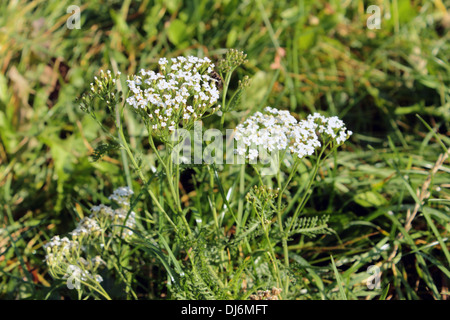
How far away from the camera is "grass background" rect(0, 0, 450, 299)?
227cm

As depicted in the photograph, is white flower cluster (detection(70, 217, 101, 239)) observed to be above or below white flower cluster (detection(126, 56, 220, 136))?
below

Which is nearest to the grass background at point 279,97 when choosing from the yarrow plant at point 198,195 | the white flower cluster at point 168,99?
the yarrow plant at point 198,195

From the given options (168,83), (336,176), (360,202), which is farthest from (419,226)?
(168,83)

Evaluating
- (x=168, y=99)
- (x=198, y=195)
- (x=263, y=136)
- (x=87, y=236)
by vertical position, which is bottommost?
(x=87, y=236)

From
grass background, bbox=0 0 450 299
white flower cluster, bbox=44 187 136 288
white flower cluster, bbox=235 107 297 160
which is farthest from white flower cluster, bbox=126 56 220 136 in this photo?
grass background, bbox=0 0 450 299

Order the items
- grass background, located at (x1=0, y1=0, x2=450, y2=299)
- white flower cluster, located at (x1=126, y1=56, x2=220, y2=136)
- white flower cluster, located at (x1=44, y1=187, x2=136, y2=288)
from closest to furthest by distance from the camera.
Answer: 1. white flower cluster, located at (x1=126, y1=56, x2=220, y2=136)
2. white flower cluster, located at (x1=44, y1=187, x2=136, y2=288)
3. grass background, located at (x1=0, y1=0, x2=450, y2=299)

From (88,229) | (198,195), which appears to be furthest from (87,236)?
(198,195)

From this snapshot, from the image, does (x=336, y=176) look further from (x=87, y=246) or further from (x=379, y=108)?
(x=87, y=246)

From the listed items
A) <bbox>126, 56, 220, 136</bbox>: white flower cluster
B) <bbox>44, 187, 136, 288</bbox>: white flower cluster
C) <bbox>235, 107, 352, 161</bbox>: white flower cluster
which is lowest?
<bbox>44, 187, 136, 288</bbox>: white flower cluster

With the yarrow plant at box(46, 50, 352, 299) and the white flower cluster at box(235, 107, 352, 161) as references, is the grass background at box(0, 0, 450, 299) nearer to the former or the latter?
the yarrow plant at box(46, 50, 352, 299)

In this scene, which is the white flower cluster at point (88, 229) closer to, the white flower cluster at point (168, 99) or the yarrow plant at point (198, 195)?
the yarrow plant at point (198, 195)

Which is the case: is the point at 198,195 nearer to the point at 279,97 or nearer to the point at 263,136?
the point at 263,136

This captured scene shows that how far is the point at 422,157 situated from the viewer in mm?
2562

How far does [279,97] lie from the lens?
2.58 m
